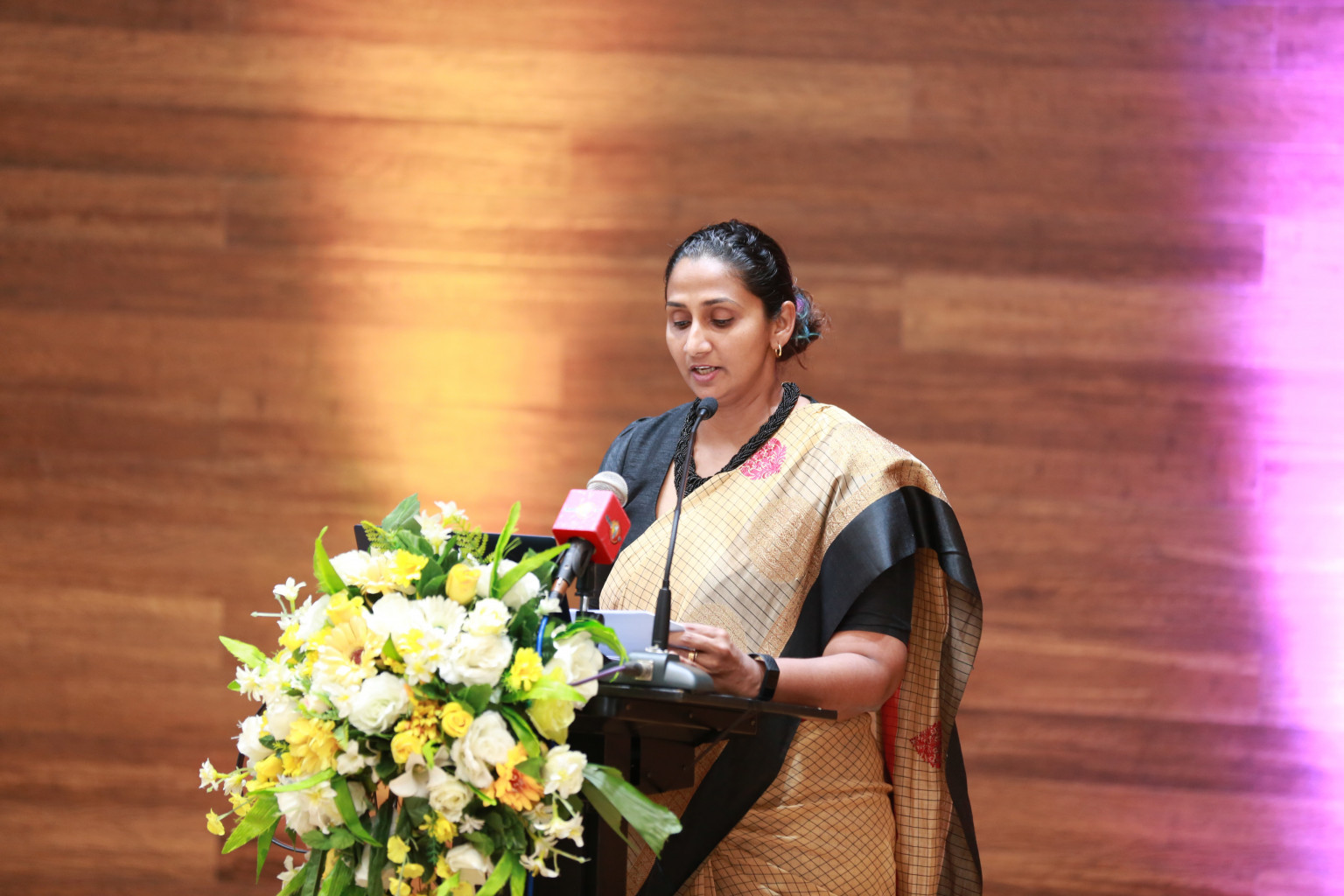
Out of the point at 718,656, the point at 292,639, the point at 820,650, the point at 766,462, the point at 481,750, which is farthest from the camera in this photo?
the point at 766,462

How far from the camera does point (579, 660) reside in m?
1.13

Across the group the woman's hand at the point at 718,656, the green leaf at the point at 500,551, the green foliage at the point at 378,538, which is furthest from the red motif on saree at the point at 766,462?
the green foliage at the point at 378,538

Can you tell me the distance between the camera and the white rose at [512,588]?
1163mm

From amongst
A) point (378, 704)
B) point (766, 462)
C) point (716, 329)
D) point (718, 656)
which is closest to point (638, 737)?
point (718, 656)

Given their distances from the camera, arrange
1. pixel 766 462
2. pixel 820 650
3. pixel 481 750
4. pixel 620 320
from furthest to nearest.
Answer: pixel 620 320 → pixel 766 462 → pixel 820 650 → pixel 481 750

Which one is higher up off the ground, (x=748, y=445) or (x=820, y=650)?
(x=748, y=445)

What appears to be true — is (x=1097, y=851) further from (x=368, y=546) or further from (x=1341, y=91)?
(x=368, y=546)

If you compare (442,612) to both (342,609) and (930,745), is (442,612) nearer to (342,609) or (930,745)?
(342,609)

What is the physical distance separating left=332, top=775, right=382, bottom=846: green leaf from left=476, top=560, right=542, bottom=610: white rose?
0.22 meters

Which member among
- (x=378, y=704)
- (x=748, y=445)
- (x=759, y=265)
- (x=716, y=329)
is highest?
(x=759, y=265)

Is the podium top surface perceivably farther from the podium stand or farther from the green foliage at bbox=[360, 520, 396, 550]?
the green foliage at bbox=[360, 520, 396, 550]

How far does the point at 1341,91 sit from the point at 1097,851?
74.3 inches

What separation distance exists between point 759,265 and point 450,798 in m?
0.99

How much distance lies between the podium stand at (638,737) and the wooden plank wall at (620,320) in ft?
5.14
